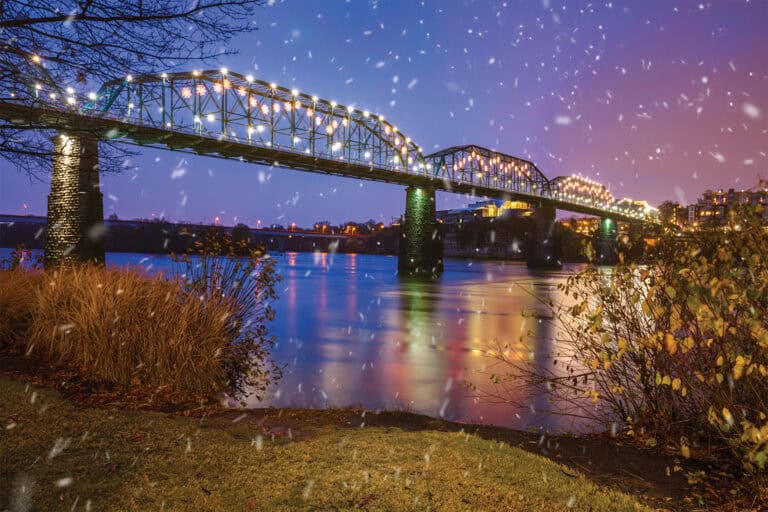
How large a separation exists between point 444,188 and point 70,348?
7082 centimetres

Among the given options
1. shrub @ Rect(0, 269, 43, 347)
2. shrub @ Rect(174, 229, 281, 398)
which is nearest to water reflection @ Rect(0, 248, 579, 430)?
shrub @ Rect(174, 229, 281, 398)

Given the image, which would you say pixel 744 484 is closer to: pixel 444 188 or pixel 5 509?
pixel 5 509

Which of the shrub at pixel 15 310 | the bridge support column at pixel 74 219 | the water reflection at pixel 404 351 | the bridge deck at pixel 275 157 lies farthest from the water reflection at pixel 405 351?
the bridge deck at pixel 275 157

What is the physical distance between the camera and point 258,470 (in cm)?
500

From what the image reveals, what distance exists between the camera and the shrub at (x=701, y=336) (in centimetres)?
459

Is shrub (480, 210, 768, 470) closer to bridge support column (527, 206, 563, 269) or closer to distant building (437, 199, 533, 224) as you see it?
bridge support column (527, 206, 563, 269)

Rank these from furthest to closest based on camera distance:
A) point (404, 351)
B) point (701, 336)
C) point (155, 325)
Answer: point (404, 351) → point (155, 325) → point (701, 336)

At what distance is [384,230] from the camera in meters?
186

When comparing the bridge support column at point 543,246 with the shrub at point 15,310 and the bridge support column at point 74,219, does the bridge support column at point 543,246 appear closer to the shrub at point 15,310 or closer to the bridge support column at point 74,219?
the bridge support column at point 74,219

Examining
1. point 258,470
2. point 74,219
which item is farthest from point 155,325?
point 74,219

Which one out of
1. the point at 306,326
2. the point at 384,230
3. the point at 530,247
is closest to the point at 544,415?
the point at 306,326

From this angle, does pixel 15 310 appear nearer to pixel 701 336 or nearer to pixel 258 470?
pixel 258 470

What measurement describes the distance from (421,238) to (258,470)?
205 feet

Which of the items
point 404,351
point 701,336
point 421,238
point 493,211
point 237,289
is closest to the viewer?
point 701,336
